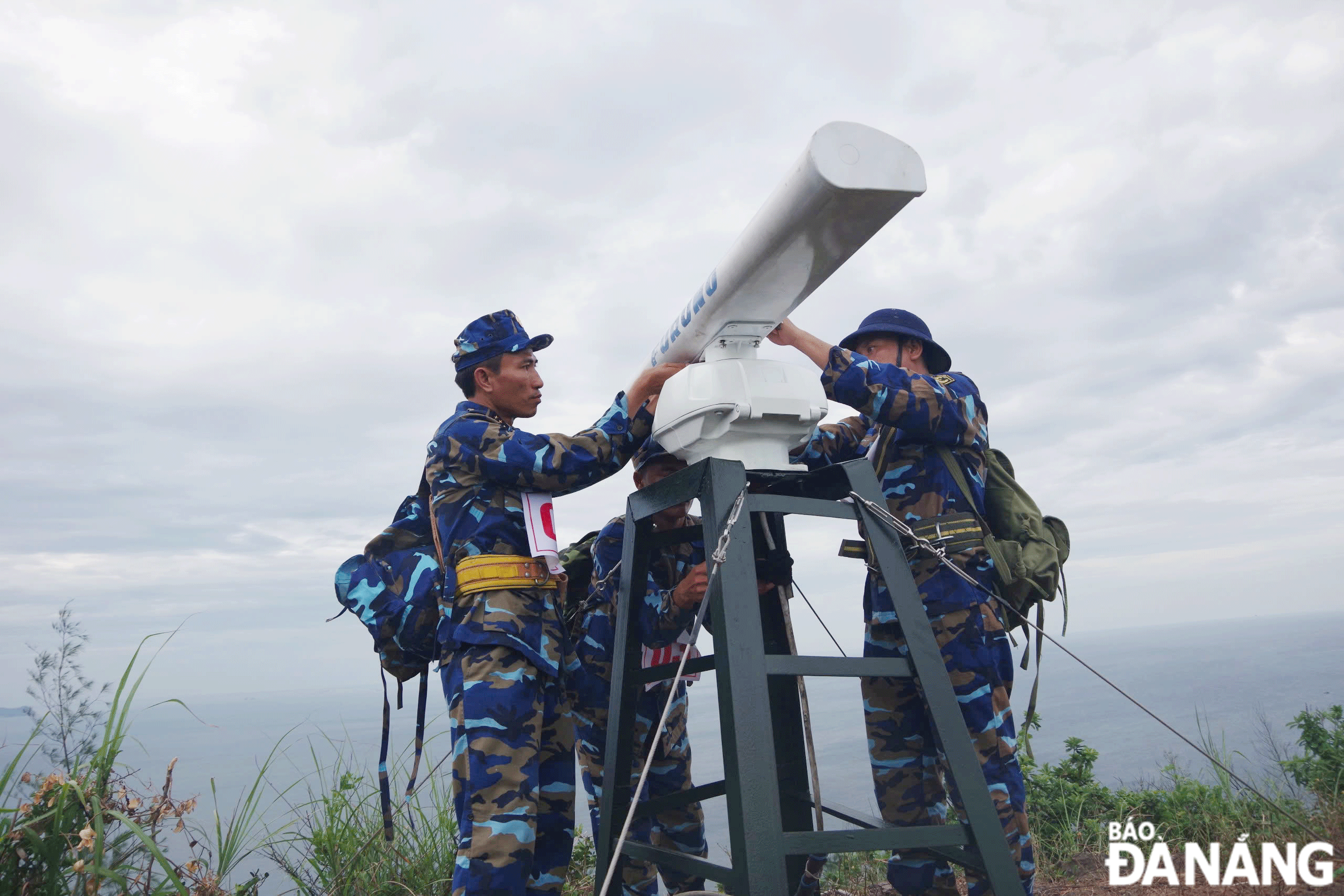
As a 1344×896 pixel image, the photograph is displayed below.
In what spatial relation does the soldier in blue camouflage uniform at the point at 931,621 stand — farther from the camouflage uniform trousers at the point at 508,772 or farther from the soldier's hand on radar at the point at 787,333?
the camouflage uniform trousers at the point at 508,772

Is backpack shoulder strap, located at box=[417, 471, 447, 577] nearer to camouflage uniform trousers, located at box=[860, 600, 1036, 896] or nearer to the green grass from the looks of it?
the green grass

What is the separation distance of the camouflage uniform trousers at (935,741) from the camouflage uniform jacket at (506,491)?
117 cm

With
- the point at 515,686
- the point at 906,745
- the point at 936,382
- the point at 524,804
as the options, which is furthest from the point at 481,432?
the point at 906,745

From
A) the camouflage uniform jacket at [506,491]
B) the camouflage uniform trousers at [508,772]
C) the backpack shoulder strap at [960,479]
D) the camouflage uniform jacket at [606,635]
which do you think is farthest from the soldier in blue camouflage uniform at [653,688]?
the backpack shoulder strap at [960,479]

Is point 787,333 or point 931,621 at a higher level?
point 787,333

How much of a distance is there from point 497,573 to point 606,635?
89 cm

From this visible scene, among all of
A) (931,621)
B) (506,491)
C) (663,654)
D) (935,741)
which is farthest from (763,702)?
(663,654)

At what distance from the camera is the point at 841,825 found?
10.2ft

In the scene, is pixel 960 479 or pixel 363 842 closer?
pixel 960 479

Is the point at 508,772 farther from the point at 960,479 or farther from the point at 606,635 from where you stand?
the point at 960,479

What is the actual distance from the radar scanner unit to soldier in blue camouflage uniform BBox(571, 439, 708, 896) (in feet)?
2.72

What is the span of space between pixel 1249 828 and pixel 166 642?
5036 mm

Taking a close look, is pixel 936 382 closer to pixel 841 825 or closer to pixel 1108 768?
pixel 841 825

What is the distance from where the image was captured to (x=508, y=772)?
8.67 feet
